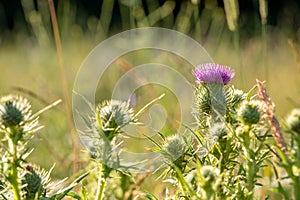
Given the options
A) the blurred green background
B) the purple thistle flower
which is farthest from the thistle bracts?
the blurred green background

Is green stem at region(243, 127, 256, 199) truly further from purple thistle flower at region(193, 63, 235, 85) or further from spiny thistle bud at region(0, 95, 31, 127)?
spiny thistle bud at region(0, 95, 31, 127)

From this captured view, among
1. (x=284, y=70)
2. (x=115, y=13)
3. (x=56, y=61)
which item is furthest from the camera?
(x=115, y=13)

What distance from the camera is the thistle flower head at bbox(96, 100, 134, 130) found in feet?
3.58

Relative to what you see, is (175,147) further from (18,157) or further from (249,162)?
(18,157)

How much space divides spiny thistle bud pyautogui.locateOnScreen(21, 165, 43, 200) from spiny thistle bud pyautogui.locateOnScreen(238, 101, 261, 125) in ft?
1.15

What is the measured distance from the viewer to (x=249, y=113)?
1026mm

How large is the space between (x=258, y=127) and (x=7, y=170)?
40 centimetres

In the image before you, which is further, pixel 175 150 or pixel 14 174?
pixel 175 150

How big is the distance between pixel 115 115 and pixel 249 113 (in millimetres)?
222

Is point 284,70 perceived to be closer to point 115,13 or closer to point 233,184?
point 233,184

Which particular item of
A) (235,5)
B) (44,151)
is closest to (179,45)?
(44,151)

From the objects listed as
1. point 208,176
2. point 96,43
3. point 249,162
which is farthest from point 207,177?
point 96,43

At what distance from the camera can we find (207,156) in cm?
116

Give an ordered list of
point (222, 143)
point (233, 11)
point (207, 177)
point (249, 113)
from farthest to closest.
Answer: point (233, 11), point (222, 143), point (249, 113), point (207, 177)
